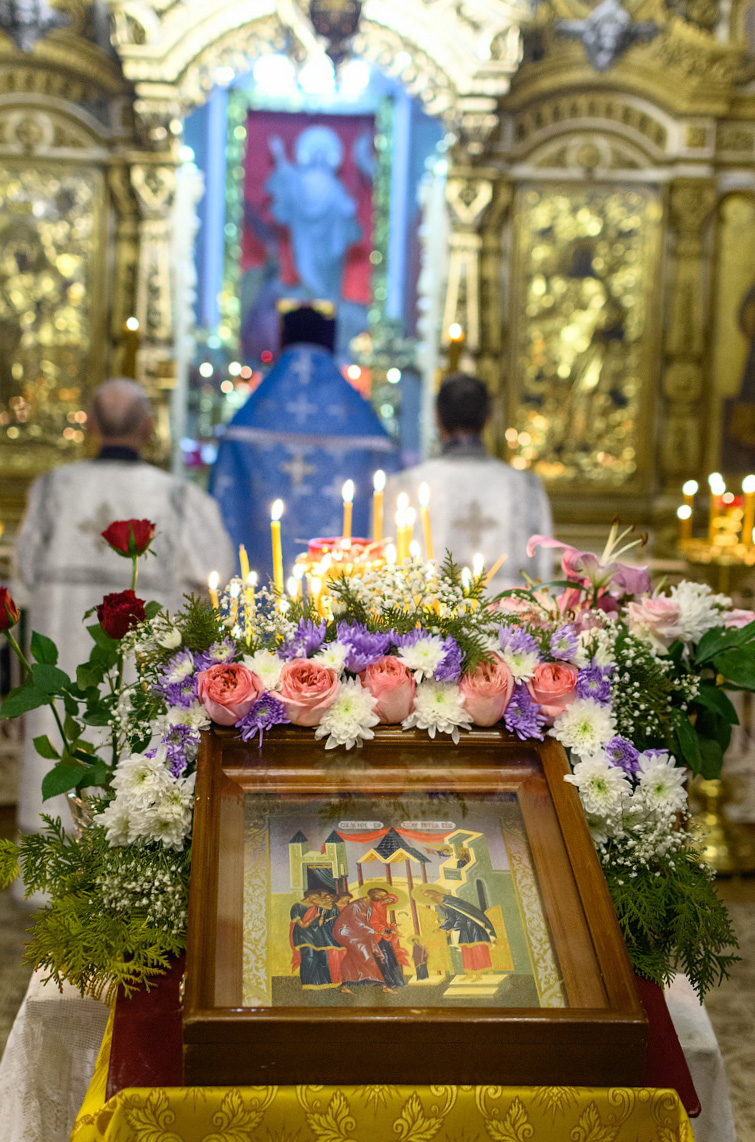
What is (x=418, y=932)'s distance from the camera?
1.40 m

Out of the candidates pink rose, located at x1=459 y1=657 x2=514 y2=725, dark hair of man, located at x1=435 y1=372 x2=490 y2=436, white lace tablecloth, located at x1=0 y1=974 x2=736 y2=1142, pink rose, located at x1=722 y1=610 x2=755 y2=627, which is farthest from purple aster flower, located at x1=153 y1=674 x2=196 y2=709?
dark hair of man, located at x1=435 y1=372 x2=490 y2=436

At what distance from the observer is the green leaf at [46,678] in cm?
179

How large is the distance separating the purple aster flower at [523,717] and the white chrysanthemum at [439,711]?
6 centimetres

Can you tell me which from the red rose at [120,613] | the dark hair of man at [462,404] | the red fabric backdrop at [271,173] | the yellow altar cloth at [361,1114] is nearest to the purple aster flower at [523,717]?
the yellow altar cloth at [361,1114]

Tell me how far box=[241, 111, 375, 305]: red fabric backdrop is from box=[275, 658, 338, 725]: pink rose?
6.65 meters

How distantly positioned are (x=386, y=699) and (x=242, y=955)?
391 millimetres

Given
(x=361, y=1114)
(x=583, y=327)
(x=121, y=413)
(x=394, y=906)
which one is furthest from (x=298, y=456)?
(x=361, y=1114)

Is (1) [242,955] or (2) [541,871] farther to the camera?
(2) [541,871]

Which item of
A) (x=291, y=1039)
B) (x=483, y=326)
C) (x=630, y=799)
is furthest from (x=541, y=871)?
(x=483, y=326)

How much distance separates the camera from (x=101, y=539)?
3.75 meters

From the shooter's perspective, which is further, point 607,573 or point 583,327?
point 583,327

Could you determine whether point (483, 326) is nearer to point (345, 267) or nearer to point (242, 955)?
point (345, 267)

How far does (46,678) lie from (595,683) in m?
0.80

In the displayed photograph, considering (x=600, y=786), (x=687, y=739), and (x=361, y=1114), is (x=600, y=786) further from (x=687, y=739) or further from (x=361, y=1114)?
(x=361, y=1114)
